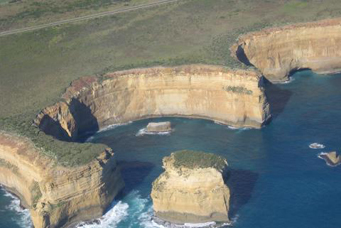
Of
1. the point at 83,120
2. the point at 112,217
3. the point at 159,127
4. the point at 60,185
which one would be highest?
the point at 60,185

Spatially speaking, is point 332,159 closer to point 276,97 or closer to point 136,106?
point 276,97

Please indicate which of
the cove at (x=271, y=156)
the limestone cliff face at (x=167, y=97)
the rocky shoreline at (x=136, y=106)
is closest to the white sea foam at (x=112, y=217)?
the cove at (x=271, y=156)

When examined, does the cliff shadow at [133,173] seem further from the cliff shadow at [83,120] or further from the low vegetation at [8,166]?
the low vegetation at [8,166]

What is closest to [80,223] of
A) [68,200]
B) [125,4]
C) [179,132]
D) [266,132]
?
[68,200]

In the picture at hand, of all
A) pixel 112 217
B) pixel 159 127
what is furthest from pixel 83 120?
pixel 112 217

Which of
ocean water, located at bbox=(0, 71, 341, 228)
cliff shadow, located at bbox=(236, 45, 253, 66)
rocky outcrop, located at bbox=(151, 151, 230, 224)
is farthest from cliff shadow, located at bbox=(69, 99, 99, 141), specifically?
cliff shadow, located at bbox=(236, 45, 253, 66)

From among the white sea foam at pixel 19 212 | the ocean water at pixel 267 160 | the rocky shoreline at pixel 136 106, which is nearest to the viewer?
the rocky shoreline at pixel 136 106
